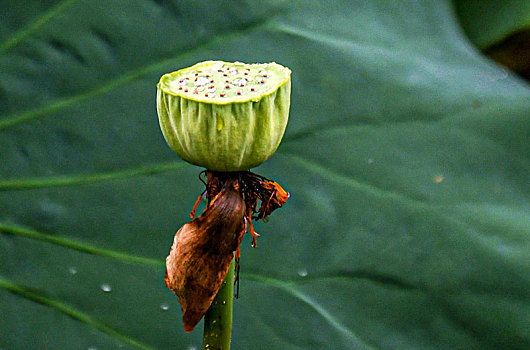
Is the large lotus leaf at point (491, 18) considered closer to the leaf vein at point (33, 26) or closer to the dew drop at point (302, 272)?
the dew drop at point (302, 272)

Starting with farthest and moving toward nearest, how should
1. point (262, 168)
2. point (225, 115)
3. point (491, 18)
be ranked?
point (491, 18)
point (262, 168)
point (225, 115)

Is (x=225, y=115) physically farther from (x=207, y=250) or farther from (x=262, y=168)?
(x=262, y=168)

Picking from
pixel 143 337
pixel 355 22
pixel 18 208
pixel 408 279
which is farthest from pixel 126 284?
pixel 355 22

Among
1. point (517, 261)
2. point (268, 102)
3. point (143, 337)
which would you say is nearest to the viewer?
point (268, 102)

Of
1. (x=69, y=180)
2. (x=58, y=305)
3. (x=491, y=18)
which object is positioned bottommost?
(x=58, y=305)

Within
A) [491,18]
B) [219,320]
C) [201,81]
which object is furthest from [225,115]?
[491,18]

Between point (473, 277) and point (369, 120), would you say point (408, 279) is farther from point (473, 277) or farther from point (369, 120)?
point (369, 120)

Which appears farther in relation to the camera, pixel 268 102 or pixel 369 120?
pixel 369 120

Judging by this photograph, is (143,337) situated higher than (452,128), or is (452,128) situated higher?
(452,128)
